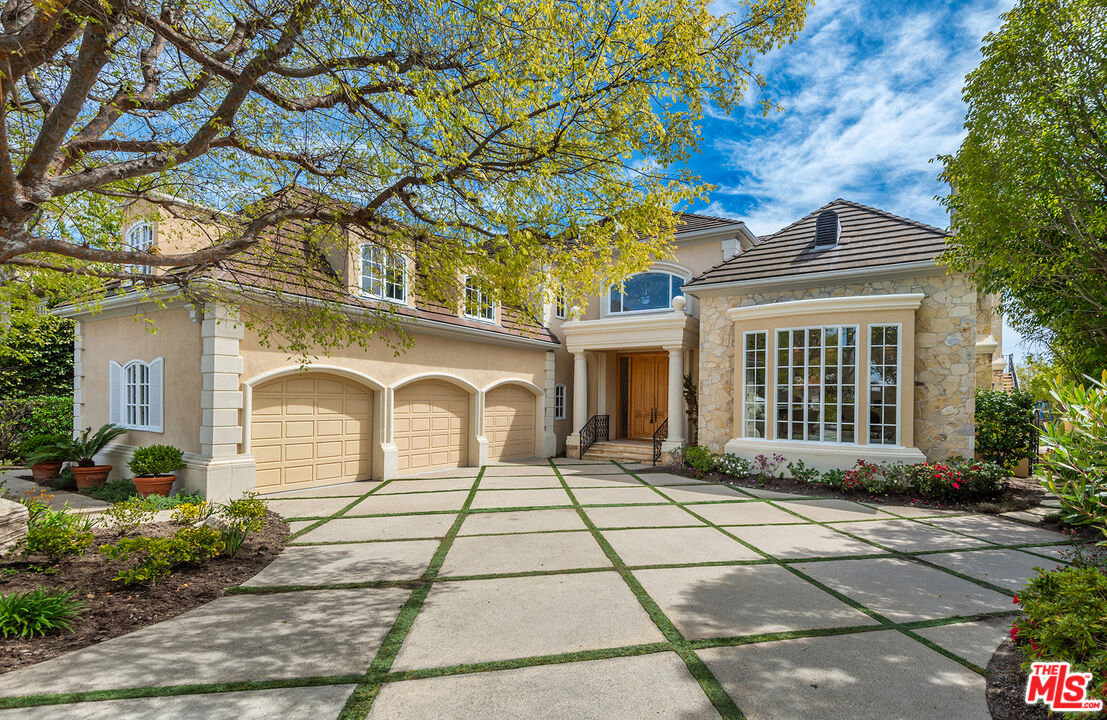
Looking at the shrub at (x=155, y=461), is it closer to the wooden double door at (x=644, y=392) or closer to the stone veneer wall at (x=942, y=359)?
the wooden double door at (x=644, y=392)

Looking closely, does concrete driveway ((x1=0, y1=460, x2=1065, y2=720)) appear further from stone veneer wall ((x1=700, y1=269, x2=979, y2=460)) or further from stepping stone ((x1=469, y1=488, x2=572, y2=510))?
stone veneer wall ((x1=700, y1=269, x2=979, y2=460))

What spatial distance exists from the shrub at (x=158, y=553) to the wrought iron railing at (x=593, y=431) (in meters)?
10.6

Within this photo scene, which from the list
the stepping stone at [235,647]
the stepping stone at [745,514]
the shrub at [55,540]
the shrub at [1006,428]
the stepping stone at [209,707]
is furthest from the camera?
the shrub at [1006,428]

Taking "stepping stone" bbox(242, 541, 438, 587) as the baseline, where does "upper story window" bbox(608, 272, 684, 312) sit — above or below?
above

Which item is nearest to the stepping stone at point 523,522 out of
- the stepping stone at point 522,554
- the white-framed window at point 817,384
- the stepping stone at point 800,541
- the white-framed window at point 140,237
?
the stepping stone at point 522,554

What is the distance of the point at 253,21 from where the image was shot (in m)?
3.80

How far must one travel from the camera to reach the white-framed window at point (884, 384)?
956 centimetres

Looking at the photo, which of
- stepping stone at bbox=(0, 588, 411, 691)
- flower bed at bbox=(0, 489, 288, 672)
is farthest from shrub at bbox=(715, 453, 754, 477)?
flower bed at bbox=(0, 489, 288, 672)

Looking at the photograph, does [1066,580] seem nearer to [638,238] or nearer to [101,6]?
[638,238]

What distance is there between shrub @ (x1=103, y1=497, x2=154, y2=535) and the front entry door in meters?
12.5

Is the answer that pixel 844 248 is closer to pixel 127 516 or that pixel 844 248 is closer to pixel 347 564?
pixel 347 564

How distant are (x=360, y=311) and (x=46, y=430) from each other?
10170 mm

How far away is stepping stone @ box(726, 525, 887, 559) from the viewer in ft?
19.6

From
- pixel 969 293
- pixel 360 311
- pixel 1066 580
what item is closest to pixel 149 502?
pixel 360 311
